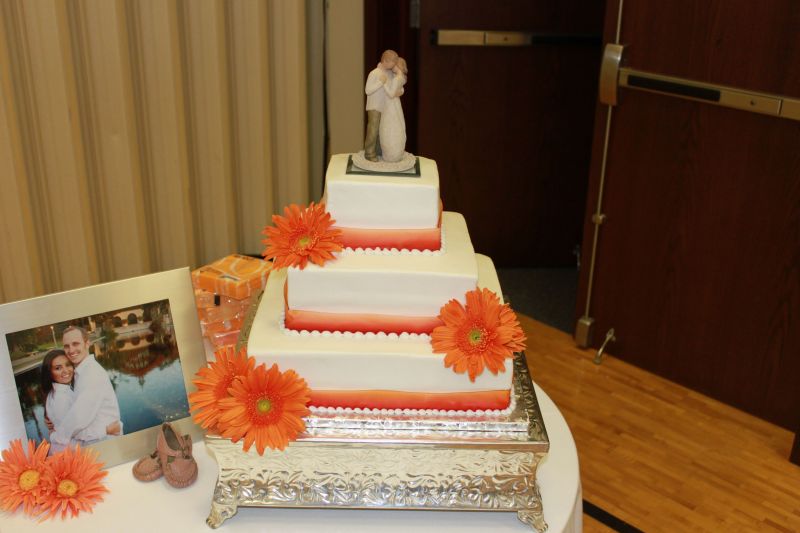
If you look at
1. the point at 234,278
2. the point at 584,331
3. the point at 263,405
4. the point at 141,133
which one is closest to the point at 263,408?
the point at 263,405

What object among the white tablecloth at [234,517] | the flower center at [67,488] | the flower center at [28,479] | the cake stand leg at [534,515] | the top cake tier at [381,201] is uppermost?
the top cake tier at [381,201]

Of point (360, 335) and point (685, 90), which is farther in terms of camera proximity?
point (685, 90)

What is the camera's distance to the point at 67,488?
1470 millimetres

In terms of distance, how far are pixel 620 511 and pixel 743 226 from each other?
3.21 ft

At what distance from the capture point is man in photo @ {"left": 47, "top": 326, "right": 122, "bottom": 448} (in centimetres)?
153

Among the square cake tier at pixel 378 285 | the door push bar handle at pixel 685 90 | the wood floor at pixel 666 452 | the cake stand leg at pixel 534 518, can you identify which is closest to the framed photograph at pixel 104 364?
the square cake tier at pixel 378 285

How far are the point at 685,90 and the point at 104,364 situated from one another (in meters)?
1.96

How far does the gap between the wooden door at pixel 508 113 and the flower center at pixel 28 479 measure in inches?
84.9

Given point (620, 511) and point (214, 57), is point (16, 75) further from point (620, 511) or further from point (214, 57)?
point (620, 511)

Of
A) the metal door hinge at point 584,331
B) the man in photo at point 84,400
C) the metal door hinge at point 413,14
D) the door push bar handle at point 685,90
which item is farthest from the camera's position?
the metal door hinge at point 413,14

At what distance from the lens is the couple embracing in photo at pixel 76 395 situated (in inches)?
59.5

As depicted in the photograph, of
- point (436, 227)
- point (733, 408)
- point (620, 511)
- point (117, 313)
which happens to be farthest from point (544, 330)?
point (117, 313)

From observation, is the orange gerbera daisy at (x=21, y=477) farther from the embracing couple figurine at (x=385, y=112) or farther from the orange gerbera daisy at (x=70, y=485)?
the embracing couple figurine at (x=385, y=112)

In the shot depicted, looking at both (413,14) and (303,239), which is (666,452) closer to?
(303,239)
